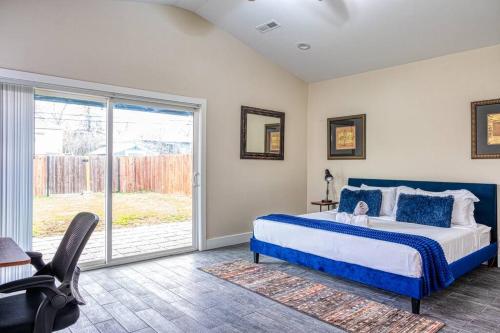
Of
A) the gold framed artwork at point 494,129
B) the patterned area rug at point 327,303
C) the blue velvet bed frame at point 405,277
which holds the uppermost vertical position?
the gold framed artwork at point 494,129

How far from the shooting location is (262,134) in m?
5.77


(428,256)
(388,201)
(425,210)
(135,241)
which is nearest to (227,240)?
(135,241)

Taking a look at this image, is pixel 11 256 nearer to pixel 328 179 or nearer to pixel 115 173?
pixel 115 173

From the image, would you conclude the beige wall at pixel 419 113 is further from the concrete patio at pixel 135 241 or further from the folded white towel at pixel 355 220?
the concrete patio at pixel 135 241

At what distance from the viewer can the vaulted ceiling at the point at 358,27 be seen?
389 centimetres

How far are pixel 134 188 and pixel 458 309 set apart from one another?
3780 millimetres

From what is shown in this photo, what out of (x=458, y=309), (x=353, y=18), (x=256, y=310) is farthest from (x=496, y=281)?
(x=353, y=18)

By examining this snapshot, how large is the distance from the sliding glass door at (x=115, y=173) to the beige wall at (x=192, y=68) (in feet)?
1.07

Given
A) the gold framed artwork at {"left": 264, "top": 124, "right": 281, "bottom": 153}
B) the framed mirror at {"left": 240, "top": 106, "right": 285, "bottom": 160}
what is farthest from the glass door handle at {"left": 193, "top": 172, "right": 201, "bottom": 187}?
the gold framed artwork at {"left": 264, "top": 124, "right": 281, "bottom": 153}

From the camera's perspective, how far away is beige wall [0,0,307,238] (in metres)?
3.71

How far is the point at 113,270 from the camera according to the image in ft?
13.6

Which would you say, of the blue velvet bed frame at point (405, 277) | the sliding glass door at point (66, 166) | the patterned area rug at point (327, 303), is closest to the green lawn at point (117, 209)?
the sliding glass door at point (66, 166)

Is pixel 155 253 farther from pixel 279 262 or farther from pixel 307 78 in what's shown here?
pixel 307 78

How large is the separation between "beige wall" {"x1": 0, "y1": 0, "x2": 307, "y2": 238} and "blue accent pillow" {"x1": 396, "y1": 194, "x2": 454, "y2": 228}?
7.08ft
